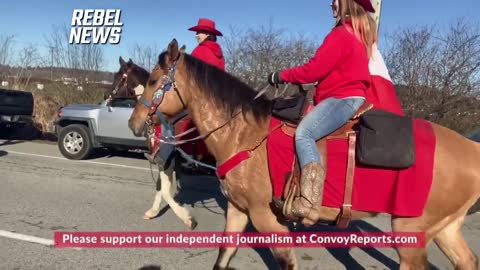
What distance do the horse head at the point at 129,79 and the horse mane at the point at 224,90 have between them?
2.40 meters

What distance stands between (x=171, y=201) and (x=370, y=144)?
11.1ft

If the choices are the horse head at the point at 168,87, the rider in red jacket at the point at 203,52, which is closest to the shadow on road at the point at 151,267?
the rider in red jacket at the point at 203,52

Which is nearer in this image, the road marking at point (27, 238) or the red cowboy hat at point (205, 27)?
the road marking at point (27, 238)

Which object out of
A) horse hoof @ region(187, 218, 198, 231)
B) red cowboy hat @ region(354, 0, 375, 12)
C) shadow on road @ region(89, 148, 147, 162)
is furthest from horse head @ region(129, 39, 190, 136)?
shadow on road @ region(89, 148, 147, 162)

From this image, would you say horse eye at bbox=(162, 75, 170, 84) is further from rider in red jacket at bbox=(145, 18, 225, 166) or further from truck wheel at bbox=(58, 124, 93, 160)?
truck wheel at bbox=(58, 124, 93, 160)

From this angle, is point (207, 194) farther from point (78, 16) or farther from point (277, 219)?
point (78, 16)

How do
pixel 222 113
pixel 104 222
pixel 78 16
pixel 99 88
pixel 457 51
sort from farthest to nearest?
pixel 78 16 → pixel 99 88 → pixel 457 51 → pixel 104 222 → pixel 222 113

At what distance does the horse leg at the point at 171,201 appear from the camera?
6082 millimetres

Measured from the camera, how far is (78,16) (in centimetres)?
2109

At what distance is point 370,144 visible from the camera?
3.43 m

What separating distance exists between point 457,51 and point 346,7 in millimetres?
8931

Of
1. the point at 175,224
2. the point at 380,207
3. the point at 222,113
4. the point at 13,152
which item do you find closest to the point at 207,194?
the point at 175,224

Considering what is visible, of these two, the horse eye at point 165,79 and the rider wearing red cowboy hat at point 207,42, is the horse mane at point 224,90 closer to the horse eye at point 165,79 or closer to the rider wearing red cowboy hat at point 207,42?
the horse eye at point 165,79

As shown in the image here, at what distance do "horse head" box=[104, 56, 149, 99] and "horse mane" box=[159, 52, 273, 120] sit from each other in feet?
7.88
